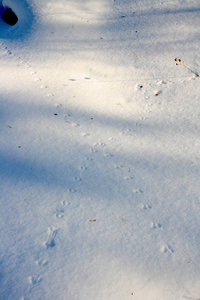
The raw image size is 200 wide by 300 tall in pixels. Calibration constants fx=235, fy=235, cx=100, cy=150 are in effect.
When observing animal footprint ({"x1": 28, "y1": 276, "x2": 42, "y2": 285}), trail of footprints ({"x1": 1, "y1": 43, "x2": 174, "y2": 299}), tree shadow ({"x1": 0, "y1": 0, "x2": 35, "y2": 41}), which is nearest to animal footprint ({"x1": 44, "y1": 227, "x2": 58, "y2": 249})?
trail of footprints ({"x1": 1, "y1": 43, "x2": 174, "y2": 299})

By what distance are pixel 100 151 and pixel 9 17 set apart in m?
2.20

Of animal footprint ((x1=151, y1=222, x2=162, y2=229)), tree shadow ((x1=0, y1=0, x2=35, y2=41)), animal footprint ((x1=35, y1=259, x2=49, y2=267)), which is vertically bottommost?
animal footprint ((x1=35, y1=259, x2=49, y2=267))

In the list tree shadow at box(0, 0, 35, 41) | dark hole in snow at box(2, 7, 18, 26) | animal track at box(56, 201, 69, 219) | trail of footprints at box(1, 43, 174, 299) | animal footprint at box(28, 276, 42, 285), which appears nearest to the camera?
animal footprint at box(28, 276, 42, 285)

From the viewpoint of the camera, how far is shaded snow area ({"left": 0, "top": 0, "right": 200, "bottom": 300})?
45.4 inches

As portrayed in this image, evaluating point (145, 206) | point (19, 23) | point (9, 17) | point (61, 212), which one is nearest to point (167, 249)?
point (145, 206)

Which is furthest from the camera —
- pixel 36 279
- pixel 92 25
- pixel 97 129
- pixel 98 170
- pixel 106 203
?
pixel 92 25

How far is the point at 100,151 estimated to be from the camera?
1.71 m

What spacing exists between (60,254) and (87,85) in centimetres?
152

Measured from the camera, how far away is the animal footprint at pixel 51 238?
1.24 meters

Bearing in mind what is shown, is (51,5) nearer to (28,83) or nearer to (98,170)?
(28,83)

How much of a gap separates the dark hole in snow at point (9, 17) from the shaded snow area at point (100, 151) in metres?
0.07

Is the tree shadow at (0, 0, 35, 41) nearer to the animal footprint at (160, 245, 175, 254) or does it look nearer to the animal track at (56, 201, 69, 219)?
the animal track at (56, 201, 69, 219)

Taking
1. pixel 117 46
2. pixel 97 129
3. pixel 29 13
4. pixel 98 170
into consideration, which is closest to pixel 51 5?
pixel 29 13

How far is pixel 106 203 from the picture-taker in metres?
1.42
